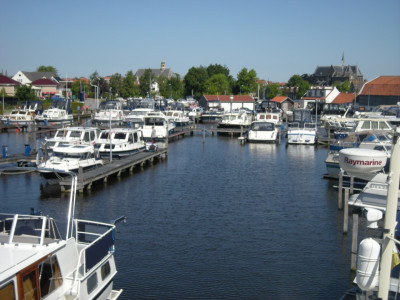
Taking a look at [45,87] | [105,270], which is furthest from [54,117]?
[45,87]

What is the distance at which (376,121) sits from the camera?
39.8 m

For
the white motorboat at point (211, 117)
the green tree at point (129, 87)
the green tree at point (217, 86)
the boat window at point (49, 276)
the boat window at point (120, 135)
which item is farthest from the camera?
the green tree at point (217, 86)

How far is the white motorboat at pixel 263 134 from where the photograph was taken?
50625 mm

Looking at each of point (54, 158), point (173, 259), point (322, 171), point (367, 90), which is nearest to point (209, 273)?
point (173, 259)

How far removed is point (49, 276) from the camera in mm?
10305

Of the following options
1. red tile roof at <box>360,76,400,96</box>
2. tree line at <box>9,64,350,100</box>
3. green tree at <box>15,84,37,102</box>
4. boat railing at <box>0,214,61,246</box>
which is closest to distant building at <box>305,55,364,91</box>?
tree line at <box>9,64,350,100</box>

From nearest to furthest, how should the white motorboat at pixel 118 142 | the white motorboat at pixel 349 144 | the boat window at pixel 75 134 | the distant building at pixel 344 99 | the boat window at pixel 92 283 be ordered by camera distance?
the boat window at pixel 92 283 < the white motorboat at pixel 349 144 < the boat window at pixel 75 134 < the white motorboat at pixel 118 142 < the distant building at pixel 344 99

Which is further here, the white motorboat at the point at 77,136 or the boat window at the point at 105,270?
the white motorboat at the point at 77,136

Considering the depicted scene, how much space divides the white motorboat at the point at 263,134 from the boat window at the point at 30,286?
4228cm

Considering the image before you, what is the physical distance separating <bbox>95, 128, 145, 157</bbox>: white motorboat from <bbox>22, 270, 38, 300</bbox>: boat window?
925 inches

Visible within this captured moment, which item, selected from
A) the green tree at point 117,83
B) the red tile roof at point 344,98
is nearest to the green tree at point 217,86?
the green tree at point 117,83

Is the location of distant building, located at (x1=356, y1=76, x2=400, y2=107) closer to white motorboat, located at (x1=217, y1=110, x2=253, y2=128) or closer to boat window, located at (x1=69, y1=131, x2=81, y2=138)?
white motorboat, located at (x1=217, y1=110, x2=253, y2=128)

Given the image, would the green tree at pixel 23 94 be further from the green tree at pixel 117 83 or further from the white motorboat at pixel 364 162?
the white motorboat at pixel 364 162

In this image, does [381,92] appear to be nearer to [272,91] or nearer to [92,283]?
[272,91]
